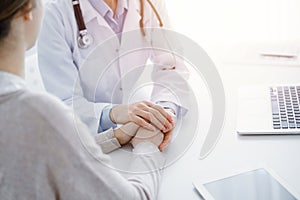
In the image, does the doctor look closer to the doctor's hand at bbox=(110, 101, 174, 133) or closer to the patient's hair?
the doctor's hand at bbox=(110, 101, 174, 133)

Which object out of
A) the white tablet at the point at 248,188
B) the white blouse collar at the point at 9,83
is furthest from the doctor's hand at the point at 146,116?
the white blouse collar at the point at 9,83

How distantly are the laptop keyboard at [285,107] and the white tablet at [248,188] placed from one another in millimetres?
196

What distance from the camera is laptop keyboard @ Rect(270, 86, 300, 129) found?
1029mm

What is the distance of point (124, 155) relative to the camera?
93cm

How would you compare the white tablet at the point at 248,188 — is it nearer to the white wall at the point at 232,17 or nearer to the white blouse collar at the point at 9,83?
the white blouse collar at the point at 9,83

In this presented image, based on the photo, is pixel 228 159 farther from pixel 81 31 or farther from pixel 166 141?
pixel 81 31

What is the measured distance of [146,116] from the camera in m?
0.97

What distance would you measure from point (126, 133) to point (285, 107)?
1.54 feet

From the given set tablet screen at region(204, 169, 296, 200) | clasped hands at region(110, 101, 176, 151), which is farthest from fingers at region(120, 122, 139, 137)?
tablet screen at region(204, 169, 296, 200)

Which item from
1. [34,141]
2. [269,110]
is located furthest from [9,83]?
[269,110]

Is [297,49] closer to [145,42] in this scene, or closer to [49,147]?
[145,42]

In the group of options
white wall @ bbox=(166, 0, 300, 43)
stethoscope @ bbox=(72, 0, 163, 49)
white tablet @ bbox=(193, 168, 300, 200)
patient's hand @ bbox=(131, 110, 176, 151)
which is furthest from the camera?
white wall @ bbox=(166, 0, 300, 43)

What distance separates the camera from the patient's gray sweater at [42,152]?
58cm

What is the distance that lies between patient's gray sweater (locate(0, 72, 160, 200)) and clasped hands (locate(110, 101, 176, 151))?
321 mm
